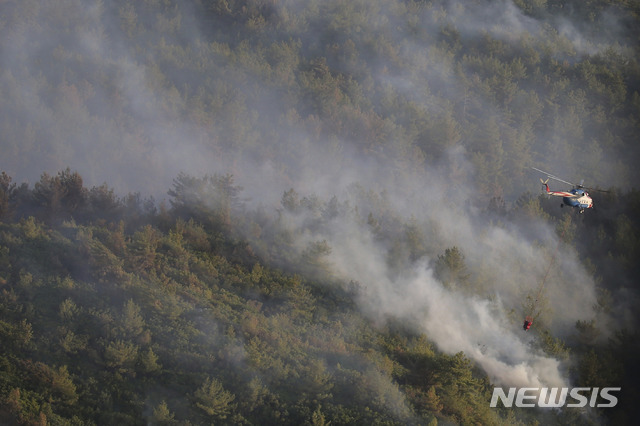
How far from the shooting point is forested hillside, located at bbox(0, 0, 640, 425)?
28297 millimetres

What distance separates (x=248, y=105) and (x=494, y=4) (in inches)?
1514

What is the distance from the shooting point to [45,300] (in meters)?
29.8

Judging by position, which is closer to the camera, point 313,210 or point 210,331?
point 210,331

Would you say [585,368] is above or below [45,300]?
above

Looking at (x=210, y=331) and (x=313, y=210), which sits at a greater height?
(x=313, y=210)

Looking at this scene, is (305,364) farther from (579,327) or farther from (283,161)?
(283,161)

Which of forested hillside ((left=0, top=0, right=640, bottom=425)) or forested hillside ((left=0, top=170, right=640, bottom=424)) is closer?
forested hillside ((left=0, top=170, right=640, bottom=424))

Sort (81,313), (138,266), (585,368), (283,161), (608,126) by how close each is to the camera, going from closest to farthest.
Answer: (81,313), (138,266), (585,368), (283,161), (608,126)

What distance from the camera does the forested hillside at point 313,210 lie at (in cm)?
2830

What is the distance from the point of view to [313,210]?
4350cm

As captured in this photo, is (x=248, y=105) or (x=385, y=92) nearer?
(x=248, y=105)

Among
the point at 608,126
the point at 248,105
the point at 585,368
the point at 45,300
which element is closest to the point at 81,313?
the point at 45,300

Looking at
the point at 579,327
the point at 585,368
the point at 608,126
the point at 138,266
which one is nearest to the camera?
the point at 138,266

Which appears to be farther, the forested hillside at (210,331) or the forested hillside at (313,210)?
the forested hillside at (313,210)
